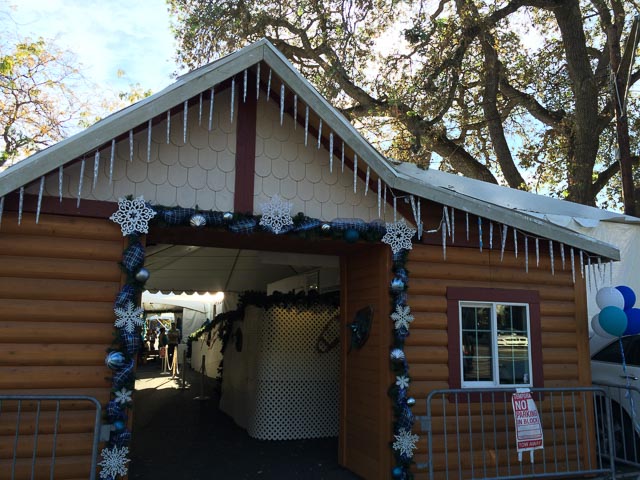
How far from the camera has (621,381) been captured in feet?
24.8

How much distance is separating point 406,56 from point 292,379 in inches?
383

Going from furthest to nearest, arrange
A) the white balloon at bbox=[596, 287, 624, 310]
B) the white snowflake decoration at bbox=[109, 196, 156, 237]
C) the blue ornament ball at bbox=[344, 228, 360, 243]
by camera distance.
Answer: the white balloon at bbox=[596, 287, 624, 310]
the blue ornament ball at bbox=[344, 228, 360, 243]
the white snowflake decoration at bbox=[109, 196, 156, 237]

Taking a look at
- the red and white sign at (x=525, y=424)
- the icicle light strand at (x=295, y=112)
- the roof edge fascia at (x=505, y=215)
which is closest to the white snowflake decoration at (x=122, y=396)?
the icicle light strand at (x=295, y=112)

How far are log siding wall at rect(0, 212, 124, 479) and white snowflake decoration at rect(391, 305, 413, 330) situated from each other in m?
3.11

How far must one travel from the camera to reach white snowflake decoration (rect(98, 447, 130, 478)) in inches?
199

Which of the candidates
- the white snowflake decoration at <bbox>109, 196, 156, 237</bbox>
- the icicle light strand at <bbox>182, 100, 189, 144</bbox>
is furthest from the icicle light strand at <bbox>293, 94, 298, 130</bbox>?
the white snowflake decoration at <bbox>109, 196, 156, 237</bbox>

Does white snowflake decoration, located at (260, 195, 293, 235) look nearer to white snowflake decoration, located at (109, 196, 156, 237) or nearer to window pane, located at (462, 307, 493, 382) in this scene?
white snowflake decoration, located at (109, 196, 156, 237)

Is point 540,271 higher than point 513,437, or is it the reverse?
point 540,271

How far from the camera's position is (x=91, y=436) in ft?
17.3

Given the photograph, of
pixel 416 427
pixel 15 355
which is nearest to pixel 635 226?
pixel 416 427

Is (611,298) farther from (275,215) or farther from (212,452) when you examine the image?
(212,452)

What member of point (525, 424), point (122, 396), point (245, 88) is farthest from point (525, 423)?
point (245, 88)

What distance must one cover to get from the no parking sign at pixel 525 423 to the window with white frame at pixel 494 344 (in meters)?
0.79

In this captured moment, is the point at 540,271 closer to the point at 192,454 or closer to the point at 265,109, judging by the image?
the point at 265,109
